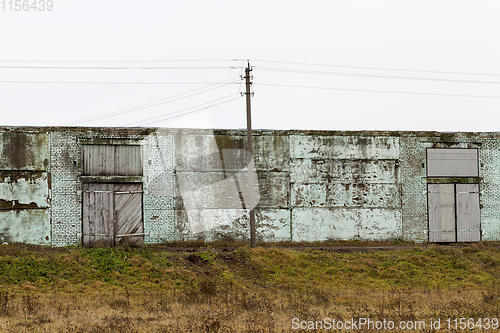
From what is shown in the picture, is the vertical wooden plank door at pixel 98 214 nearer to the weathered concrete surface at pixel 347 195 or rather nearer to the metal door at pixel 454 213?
the weathered concrete surface at pixel 347 195

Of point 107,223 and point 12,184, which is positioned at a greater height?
point 12,184

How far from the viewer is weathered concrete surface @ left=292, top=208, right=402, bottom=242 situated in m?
24.4

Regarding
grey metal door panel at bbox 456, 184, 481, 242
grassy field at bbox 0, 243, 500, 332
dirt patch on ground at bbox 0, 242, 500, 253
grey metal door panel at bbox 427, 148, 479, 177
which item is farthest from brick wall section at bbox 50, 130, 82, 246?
grey metal door panel at bbox 456, 184, 481, 242

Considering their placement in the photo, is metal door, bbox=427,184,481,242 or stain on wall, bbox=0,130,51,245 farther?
metal door, bbox=427,184,481,242

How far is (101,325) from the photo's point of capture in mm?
11352

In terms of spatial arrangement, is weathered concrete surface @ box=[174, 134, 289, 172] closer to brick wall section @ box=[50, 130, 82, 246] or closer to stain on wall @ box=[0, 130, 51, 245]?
brick wall section @ box=[50, 130, 82, 246]

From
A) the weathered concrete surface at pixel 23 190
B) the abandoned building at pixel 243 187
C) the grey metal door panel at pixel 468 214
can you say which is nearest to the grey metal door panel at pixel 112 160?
the abandoned building at pixel 243 187

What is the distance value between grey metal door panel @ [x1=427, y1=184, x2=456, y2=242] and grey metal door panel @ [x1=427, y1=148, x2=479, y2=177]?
67 centimetres

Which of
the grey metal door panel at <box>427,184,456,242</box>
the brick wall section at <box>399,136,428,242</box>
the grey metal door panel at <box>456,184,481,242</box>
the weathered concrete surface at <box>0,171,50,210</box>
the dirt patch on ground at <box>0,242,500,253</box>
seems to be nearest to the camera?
the dirt patch on ground at <box>0,242,500,253</box>

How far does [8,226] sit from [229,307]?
12.8 m

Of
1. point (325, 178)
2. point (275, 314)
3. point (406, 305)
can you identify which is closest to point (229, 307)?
point (275, 314)

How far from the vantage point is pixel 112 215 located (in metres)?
22.8

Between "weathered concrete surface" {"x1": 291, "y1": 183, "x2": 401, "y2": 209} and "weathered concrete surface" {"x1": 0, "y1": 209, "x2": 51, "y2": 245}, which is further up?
"weathered concrete surface" {"x1": 291, "y1": 183, "x2": 401, "y2": 209}

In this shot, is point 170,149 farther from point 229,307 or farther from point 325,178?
point 229,307
